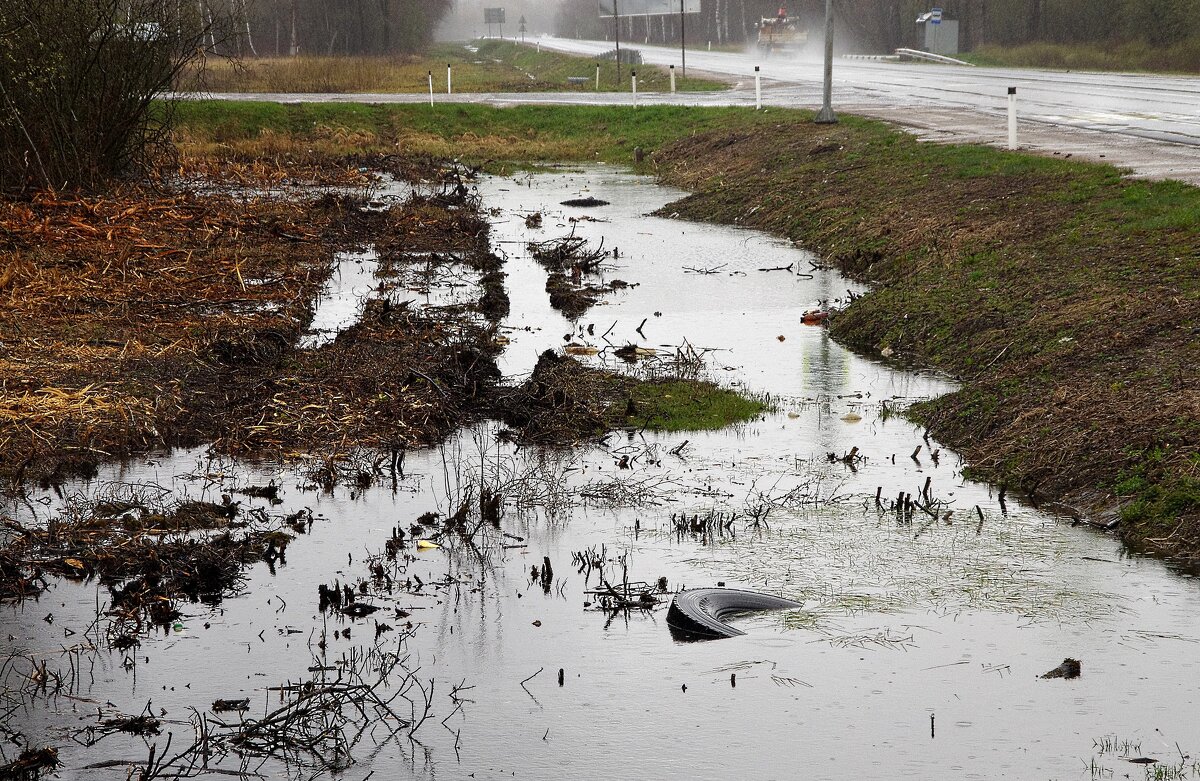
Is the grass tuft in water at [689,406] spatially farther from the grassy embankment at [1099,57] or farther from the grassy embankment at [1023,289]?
the grassy embankment at [1099,57]

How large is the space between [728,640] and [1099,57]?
45.7 m

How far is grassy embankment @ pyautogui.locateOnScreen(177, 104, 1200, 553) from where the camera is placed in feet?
27.6

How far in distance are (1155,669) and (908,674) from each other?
1131 mm

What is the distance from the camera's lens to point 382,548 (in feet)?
24.8

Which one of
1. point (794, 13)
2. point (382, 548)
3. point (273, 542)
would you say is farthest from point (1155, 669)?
point (794, 13)

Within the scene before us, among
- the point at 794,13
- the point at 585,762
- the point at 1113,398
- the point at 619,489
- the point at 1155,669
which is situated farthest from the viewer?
the point at 794,13

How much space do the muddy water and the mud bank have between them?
1.54ft

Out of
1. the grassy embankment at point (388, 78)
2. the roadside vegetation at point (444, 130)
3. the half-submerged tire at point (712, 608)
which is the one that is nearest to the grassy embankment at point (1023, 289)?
the half-submerged tire at point (712, 608)

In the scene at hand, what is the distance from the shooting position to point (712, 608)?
661 cm

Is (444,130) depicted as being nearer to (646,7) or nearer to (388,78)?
(388,78)

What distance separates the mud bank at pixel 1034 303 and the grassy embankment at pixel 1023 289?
20mm

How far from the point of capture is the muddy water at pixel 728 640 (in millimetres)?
5293

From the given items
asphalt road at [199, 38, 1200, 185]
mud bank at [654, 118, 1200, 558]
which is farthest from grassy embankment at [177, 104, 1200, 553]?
asphalt road at [199, 38, 1200, 185]

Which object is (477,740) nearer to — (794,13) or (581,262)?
(581,262)
